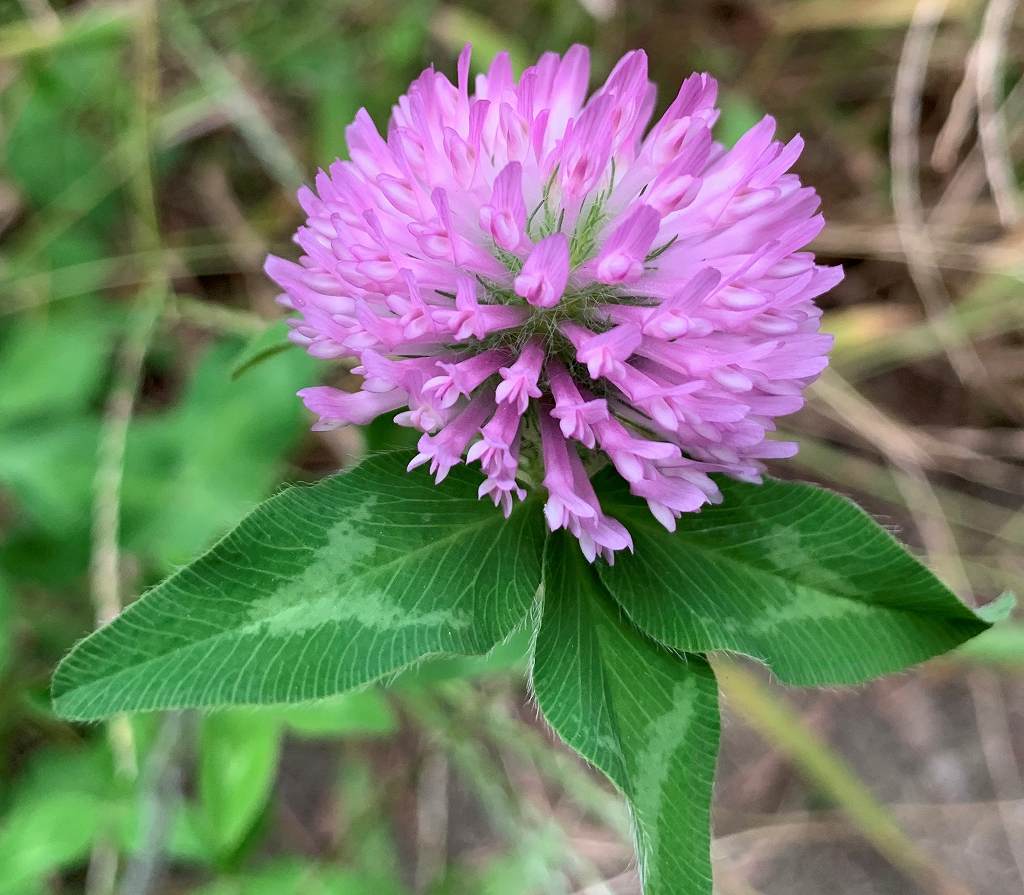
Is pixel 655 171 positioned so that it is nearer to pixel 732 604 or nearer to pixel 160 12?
pixel 732 604

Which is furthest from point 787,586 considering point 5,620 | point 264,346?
point 5,620

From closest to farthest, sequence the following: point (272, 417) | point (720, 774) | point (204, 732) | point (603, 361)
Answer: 1. point (603, 361)
2. point (204, 732)
3. point (272, 417)
4. point (720, 774)

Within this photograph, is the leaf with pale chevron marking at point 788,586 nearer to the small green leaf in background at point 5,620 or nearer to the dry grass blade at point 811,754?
the dry grass blade at point 811,754

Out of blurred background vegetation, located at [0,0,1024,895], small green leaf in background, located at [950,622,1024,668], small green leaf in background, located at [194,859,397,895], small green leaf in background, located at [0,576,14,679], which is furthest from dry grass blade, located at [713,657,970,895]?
small green leaf in background, located at [0,576,14,679]

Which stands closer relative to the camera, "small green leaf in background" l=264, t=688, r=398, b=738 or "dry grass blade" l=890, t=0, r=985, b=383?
"small green leaf in background" l=264, t=688, r=398, b=738

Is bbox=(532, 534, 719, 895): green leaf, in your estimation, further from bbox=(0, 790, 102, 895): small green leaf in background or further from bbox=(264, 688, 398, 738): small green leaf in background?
bbox=(0, 790, 102, 895): small green leaf in background

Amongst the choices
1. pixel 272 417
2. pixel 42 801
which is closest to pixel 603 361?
pixel 272 417
